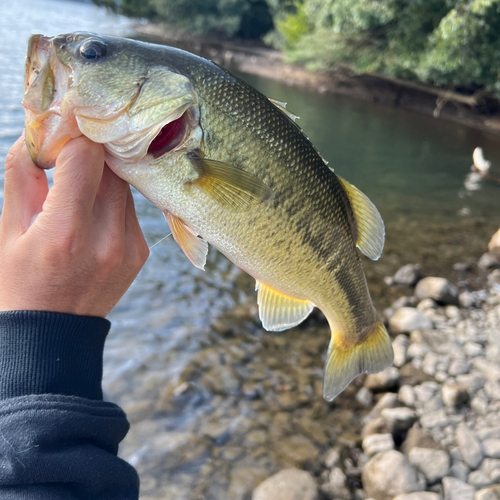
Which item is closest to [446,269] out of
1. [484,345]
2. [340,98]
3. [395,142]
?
[484,345]

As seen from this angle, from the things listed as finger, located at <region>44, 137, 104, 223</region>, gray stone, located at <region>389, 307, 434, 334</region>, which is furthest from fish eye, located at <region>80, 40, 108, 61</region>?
gray stone, located at <region>389, 307, 434, 334</region>

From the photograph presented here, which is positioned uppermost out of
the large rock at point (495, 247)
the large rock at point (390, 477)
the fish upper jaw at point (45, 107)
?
the fish upper jaw at point (45, 107)

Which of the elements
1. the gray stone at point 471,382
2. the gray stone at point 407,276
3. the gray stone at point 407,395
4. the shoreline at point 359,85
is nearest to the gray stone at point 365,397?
the gray stone at point 407,395

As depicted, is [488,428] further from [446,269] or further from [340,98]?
[340,98]

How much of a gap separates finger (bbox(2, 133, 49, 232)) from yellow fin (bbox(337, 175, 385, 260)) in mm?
1350

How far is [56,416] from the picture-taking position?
1.22 meters

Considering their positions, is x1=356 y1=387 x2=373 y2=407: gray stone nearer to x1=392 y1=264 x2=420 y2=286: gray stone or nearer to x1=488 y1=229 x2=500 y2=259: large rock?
x1=392 y1=264 x2=420 y2=286: gray stone

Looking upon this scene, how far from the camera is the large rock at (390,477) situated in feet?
10.6

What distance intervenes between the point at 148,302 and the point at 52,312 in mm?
4246

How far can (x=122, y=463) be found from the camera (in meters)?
1.37

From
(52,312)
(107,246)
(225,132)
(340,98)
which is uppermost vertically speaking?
(225,132)

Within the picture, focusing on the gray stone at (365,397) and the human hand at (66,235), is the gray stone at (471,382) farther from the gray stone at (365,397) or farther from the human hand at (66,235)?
the human hand at (66,235)

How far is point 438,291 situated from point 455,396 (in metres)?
2.10

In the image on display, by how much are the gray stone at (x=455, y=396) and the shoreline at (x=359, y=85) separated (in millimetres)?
17979
